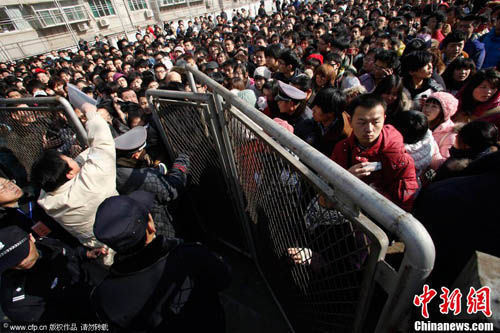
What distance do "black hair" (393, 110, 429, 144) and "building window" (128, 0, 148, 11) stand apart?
101ft

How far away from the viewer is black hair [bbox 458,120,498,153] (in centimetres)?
180

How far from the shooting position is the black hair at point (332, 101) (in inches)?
91.1

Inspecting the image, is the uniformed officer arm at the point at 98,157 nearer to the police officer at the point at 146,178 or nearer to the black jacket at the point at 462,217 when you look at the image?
the police officer at the point at 146,178

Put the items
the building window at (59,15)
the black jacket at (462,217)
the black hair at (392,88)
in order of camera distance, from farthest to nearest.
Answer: the building window at (59,15)
the black hair at (392,88)
the black jacket at (462,217)

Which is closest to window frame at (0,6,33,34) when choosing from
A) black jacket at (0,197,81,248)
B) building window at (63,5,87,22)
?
building window at (63,5,87,22)

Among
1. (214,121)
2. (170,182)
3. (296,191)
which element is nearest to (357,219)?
(296,191)

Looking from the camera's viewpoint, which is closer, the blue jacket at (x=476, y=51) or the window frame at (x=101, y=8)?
the blue jacket at (x=476, y=51)

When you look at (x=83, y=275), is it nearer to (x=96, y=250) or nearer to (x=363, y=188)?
(x=96, y=250)

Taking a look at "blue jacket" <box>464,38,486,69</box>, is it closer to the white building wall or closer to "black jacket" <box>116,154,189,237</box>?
"black jacket" <box>116,154,189,237</box>

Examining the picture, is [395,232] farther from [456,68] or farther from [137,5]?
[137,5]

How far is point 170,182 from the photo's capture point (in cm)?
218

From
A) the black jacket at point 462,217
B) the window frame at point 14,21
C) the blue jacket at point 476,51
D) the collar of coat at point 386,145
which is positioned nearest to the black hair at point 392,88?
the collar of coat at point 386,145

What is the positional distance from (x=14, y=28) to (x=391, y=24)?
27219 millimetres

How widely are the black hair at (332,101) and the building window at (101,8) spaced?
29.2m
